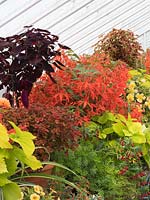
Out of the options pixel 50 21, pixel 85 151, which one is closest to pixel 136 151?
pixel 85 151

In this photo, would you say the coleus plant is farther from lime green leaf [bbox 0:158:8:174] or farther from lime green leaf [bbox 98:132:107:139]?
lime green leaf [bbox 0:158:8:174]

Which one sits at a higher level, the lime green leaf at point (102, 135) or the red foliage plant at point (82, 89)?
the red foliage plant at point (82, 89)

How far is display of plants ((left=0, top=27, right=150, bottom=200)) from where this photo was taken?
7.04ft

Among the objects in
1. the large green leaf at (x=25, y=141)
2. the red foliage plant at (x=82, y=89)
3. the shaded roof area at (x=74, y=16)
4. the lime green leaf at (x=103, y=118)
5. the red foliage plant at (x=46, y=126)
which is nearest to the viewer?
the large green leaf at (x=25, y=141)

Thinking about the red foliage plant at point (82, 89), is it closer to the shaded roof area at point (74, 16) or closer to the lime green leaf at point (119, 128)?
the lime green leaf at point (119, 128)

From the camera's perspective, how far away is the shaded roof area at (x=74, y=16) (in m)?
4.59

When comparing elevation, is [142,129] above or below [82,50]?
below

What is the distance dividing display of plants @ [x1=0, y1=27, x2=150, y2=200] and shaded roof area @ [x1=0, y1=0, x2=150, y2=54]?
1.33 meters

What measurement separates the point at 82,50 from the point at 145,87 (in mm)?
3549

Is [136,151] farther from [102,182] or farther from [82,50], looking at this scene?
[82,50]

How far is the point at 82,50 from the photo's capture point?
311 inches

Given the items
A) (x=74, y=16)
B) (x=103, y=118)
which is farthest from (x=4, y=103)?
(x=74, y=16)

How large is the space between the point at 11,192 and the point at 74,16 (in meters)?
4.36

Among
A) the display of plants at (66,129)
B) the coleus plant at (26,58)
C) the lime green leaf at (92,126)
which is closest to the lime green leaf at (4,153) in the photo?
the display of plants at (66,129)
